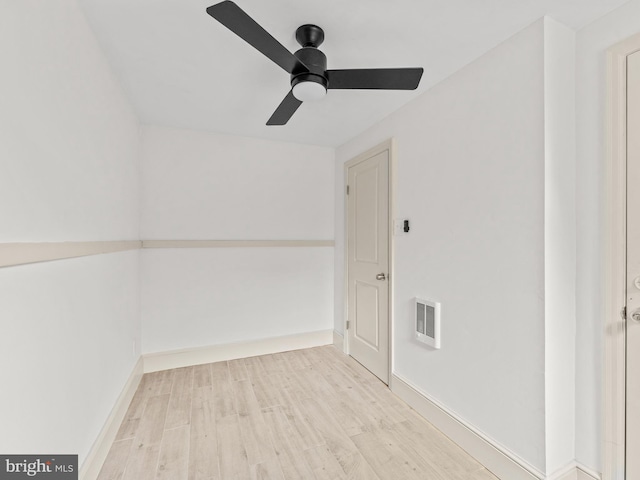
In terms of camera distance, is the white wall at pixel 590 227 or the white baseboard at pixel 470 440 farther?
the white baseboard at pixel 470 440

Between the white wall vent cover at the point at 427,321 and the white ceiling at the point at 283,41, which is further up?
the white ceiling at the point at 283,41

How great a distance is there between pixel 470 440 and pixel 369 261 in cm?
157

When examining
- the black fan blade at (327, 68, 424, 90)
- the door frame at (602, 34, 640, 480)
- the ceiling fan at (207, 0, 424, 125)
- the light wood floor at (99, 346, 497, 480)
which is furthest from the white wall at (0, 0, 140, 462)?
the door frame at (602, 34, 640, 480)

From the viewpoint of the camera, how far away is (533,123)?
149 cm

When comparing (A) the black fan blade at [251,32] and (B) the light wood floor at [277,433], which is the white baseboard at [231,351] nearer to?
(B) the light wood floor at [277,433]

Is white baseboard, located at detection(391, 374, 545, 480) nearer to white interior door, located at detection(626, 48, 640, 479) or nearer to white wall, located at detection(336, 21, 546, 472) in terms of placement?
white wall, located at detection(336, 21, 546, 472)

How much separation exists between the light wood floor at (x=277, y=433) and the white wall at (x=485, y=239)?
0.32 m

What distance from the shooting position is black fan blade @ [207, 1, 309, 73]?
1.14 m

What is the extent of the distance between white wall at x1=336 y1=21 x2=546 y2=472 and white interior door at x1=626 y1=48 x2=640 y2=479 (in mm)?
324

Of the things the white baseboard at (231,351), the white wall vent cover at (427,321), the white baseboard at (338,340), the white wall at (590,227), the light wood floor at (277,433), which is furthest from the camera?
the white baseboard at (338,340)

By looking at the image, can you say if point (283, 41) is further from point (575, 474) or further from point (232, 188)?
point (575, 474)

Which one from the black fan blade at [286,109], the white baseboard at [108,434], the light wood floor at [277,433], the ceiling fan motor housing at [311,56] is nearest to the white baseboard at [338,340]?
the light wood floor at [277,433]

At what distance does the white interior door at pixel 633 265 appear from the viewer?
51.6 inches

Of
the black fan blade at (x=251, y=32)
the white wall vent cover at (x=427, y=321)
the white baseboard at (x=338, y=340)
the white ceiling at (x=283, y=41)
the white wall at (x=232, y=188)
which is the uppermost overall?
the white ceiling at (x=283, y=41)
